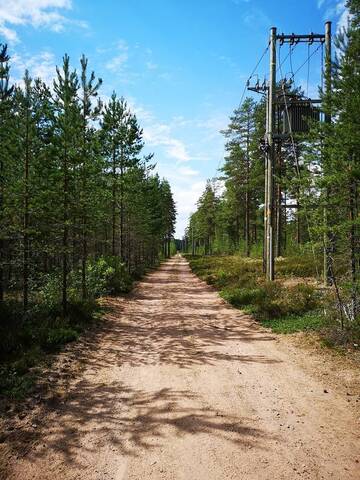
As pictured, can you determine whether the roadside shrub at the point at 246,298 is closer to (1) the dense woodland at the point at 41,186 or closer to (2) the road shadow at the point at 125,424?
(1) the dense woodland at the point at 41,186

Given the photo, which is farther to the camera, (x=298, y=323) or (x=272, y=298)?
(x=272, y=298)

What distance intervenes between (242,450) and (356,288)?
6160 mm

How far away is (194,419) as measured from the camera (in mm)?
4926

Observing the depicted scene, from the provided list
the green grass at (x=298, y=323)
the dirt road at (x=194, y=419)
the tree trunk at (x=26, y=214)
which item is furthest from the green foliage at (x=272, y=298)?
the tree trunk at (x=26, y=214)

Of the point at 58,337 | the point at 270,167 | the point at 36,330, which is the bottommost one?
the point at 58,337

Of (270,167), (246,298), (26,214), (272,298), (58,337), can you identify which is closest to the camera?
(58,337)

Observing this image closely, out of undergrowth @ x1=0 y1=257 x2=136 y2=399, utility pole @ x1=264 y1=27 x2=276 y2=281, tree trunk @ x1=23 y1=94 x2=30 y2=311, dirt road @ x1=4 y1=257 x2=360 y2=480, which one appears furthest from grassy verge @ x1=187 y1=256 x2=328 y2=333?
tree trunk @ x1=23 y1=94 x2=30 y2=311

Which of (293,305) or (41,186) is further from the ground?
(41,186)

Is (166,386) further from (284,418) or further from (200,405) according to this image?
(284,418)

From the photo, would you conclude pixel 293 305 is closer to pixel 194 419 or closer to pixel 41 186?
pixel 194 419

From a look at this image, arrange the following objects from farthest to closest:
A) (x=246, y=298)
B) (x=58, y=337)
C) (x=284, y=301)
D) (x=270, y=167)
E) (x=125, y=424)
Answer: (x=270, y=167), (x=246, y=298), (x=284, y=301), (x=58, y=337), (x=125, y=424)

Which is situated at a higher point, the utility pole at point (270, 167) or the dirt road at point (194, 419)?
the utility pole at point (270, 167)

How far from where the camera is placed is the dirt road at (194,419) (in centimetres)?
390

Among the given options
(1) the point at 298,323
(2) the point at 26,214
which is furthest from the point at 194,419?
(2) the point at 26,214
